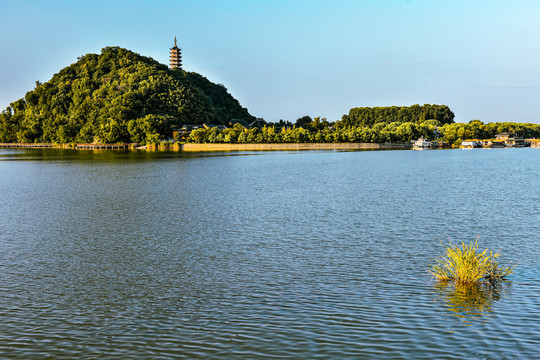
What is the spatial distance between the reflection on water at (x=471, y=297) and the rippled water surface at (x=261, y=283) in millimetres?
60

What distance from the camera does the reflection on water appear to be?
11617mm

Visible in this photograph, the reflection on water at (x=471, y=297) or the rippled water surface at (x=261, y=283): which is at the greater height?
the reflection on water at (x=471, y=297)

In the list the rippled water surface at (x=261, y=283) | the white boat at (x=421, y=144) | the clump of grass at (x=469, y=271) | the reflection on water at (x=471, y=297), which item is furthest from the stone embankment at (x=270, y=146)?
the reflection on water at (x=471, y=297)

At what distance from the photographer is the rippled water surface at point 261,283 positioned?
10.1 meters

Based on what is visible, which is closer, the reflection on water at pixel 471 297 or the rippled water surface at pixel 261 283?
the rippled water surface at pixel 261 283

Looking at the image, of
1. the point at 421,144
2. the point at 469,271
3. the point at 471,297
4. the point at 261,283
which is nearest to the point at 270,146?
the point at 421,144

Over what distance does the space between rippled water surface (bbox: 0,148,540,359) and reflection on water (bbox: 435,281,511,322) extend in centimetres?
6

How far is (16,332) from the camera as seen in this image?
426 inches

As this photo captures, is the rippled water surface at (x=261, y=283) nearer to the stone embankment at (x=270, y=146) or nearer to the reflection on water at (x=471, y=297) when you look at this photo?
the reflection on water at (x=471, y=297)

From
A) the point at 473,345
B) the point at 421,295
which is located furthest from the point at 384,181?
the point at 473,345

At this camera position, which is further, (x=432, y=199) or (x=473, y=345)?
(x=432, y=199)

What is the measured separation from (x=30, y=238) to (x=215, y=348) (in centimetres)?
1522

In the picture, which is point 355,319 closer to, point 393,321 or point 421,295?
point 393,321

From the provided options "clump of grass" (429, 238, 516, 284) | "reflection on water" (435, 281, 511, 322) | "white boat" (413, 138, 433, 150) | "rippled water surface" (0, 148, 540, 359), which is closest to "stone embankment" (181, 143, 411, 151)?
"white boat" (413, 138, 433, 150)
